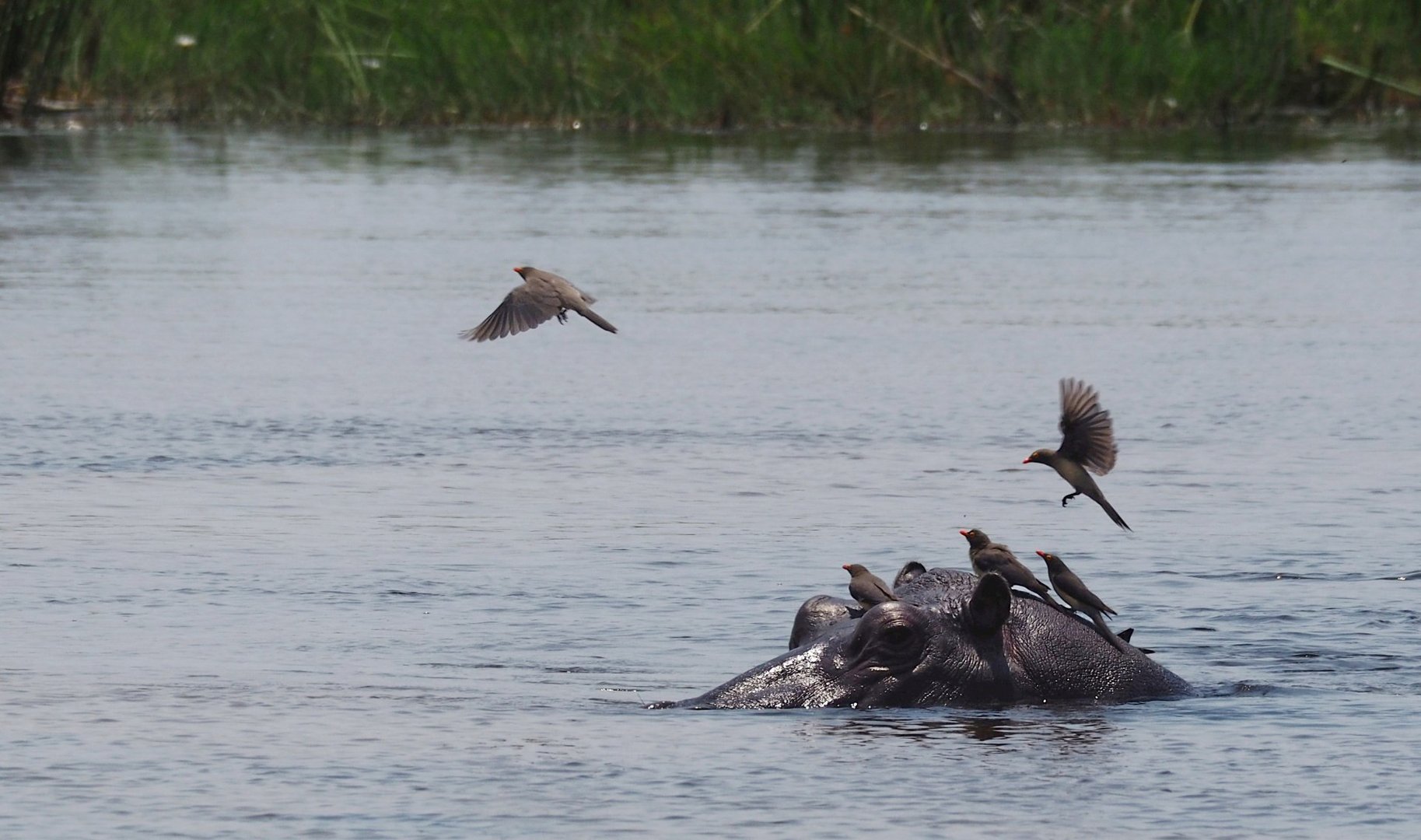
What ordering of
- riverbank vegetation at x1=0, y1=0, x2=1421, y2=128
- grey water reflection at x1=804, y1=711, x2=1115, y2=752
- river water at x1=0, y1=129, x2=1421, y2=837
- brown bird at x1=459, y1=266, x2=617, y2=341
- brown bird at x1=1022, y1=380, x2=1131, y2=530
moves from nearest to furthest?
1. river water at x1=0, y1=129, x2=1421, y2=837
2. grey water reflection at x1=804, y1=711, x2=1115, y2=752
3. brown bird at x1=1022, y1=380, x2=1131, y2=530
4. brown bird at x1=459, y1=266, x2=617, y2=341
5. riverbank vegetation at x1=0, y1=0, x2=1421, y2=128

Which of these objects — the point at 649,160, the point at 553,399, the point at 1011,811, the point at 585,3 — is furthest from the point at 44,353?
the point at 585,3

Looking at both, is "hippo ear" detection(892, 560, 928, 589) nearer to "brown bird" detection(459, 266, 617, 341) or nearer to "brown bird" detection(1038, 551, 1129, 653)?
"brown bird" detection(1038, 551, 1129, 653)

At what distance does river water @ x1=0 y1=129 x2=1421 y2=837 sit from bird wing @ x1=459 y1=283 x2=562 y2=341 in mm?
580

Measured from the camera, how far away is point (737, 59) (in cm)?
2758

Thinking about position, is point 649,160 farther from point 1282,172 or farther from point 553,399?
point 553,399

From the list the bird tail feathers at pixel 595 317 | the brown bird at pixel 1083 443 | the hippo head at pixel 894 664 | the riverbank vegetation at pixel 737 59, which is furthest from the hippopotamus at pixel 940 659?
the riverbank vegetation at pixel 737 59

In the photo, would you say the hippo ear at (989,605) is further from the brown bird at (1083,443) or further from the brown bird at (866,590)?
the brown bird at (1083,443)

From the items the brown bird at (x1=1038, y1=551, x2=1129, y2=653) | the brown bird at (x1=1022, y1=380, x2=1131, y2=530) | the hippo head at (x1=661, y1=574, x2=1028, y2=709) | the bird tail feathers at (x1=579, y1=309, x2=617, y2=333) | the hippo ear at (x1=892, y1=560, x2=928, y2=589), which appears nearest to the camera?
the hippo head at (x1=661, y1=574, x2=1028, y2=709)

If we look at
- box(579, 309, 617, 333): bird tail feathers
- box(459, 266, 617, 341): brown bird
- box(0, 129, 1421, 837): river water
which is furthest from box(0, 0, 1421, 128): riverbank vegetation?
box(579, 309, 617, 333): bird tail feathers

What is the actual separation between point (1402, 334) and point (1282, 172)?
9771mm

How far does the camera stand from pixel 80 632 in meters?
7.06

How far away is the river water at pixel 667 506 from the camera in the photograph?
5570mm

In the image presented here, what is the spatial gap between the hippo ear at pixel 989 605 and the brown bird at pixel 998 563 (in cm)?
17

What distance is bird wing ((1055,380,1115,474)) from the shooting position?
731 centimetres
